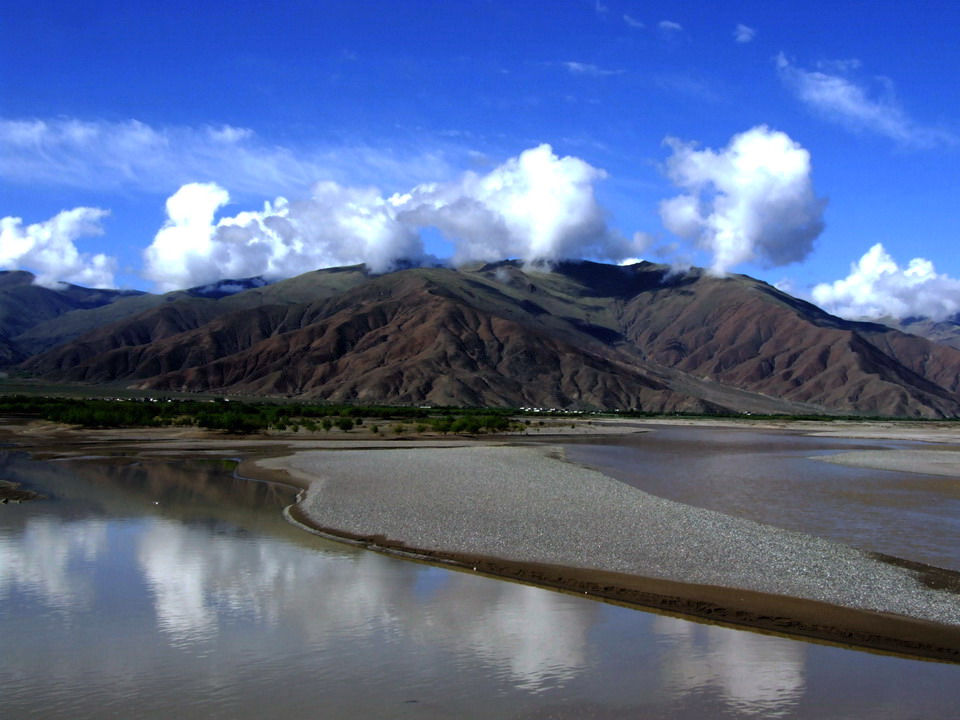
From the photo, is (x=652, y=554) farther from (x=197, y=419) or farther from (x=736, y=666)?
(x=197, y=419)

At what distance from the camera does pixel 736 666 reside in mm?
13352

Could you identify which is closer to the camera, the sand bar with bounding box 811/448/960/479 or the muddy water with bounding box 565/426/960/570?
the muddy water with bounding box 565/426/960/570

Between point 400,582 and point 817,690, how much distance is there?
28.9ft

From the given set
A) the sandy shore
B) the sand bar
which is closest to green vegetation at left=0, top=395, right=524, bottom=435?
the sand bar

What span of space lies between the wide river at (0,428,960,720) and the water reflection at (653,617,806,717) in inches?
1.6

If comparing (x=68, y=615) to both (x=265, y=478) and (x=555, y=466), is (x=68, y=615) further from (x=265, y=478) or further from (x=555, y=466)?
(x=555, y=466)

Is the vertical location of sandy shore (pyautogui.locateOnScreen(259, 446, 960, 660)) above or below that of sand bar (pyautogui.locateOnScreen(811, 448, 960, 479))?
below

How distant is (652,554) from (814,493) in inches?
682

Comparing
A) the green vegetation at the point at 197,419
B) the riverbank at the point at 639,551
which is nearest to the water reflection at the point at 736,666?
the riverbank at the point at 639,551

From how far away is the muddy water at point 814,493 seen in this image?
23.9 meters

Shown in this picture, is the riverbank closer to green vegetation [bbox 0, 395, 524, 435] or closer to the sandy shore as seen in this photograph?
the sandy shore

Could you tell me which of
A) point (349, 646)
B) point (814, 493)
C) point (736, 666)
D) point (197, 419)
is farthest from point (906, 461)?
point (197, 419)

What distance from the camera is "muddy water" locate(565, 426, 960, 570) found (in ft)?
78.5

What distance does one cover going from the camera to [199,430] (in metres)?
69.6
